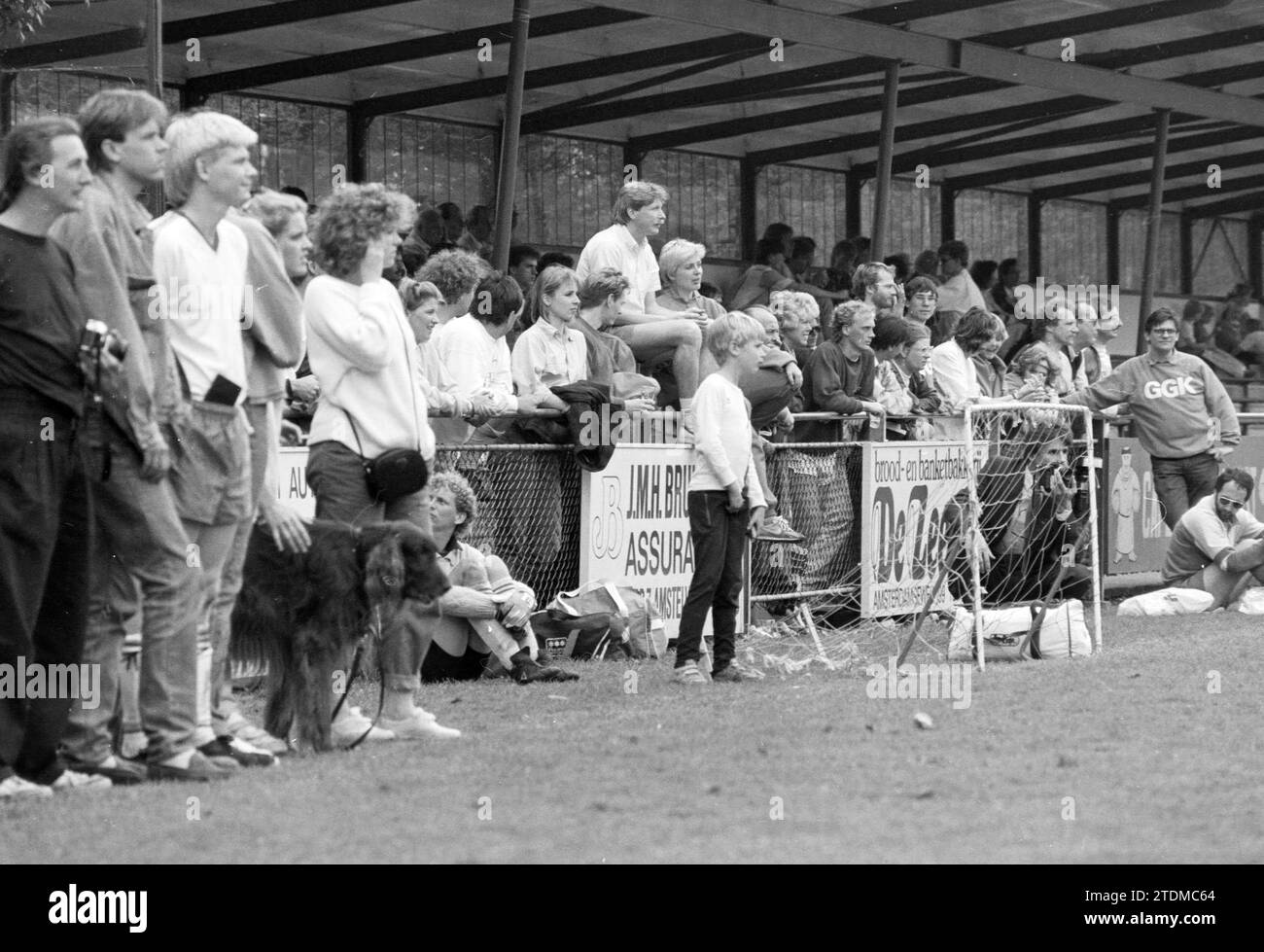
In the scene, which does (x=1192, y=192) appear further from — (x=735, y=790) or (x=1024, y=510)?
(x=735, y=790)

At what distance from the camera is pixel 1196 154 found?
29.0 metres

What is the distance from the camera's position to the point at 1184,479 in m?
16.8

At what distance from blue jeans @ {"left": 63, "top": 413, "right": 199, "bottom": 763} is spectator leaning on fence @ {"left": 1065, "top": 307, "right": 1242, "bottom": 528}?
1088 cm

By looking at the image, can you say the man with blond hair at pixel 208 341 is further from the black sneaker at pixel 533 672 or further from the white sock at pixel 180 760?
the black sneaker at pixel 533 672

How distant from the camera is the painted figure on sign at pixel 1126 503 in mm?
16828

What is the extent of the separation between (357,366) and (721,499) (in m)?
3.07

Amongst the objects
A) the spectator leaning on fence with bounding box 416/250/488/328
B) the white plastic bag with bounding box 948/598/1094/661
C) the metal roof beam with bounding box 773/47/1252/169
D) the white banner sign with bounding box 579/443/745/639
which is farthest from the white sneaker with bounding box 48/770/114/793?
the metal roof beam with bounding box 773/47/1252/169

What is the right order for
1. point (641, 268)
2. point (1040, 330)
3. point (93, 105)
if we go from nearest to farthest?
point (93, 105) < point (641, 268) < point (1040, 330)

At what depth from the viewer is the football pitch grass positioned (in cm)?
596

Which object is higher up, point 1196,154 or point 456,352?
point 1196,154

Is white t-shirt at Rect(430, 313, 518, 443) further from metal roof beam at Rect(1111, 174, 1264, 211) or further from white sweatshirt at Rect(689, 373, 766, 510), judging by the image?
metal roof beam at Rect(1111, 174, 1264, 211)

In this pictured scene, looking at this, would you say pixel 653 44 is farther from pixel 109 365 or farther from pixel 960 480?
pixel 109 365

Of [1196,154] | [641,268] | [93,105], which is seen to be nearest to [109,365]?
[93,105]
